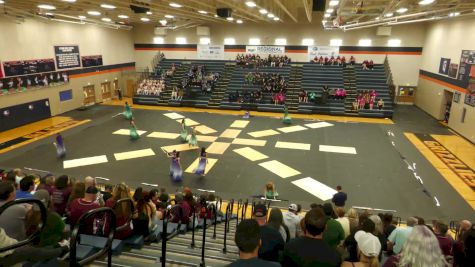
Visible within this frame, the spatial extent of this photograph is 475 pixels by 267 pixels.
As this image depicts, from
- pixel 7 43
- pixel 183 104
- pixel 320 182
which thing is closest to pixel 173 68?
pixel 183 104

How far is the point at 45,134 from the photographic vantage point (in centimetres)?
1731

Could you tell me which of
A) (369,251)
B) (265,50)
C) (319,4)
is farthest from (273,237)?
(265,50)

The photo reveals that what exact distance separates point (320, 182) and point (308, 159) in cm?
238

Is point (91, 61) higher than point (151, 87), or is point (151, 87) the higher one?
point (91, 61)

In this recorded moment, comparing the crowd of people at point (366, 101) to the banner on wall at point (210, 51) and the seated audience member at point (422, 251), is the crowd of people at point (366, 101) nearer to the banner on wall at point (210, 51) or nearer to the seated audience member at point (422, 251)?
the banner on wall at point (210, 51)

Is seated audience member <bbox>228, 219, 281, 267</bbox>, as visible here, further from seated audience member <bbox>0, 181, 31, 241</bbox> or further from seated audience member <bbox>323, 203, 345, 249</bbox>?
seated audience member <bbox>0, 181, 31, 241</bbox>

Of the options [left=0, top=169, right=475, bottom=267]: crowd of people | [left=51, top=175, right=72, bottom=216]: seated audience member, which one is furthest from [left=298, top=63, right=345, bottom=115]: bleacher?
[left=51, top=175, right=72, bottom=216]: seated audience member

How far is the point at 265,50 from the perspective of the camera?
28.6 m

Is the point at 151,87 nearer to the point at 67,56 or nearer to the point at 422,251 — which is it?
the point at 67,56

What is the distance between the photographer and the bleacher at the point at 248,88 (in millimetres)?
23844

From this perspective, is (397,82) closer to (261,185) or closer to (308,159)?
(308,159)

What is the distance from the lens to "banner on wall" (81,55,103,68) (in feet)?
79.4

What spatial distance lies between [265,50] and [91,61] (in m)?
14.4

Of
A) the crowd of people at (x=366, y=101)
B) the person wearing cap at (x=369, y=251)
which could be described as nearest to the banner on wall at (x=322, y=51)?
the crowd of people at (x=366, y=101)
